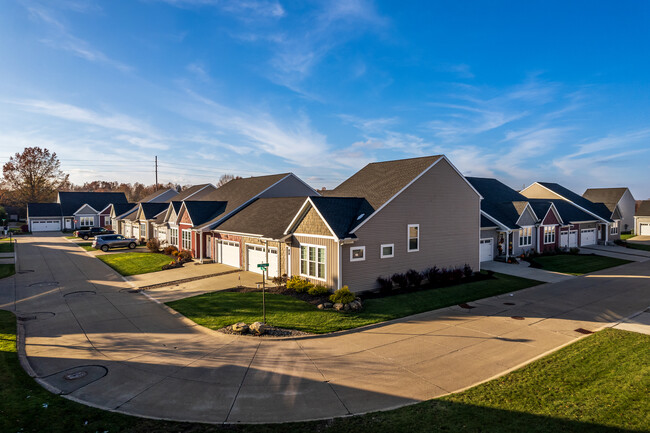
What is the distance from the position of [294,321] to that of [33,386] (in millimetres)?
8265

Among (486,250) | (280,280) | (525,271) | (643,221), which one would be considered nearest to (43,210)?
(280,280)

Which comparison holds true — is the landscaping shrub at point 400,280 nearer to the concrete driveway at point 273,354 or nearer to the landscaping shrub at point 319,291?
the concrete driveway at point 273,354

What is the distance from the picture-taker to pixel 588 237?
1619 inches

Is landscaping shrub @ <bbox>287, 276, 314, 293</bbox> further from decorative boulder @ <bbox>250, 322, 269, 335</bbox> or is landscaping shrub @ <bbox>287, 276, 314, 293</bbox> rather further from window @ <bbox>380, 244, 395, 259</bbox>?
decorative boulder @ <bbox>250, 322, 269, 335</bbox>

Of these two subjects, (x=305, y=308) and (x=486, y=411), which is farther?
(x=305, y=308)

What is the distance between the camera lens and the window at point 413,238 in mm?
20875

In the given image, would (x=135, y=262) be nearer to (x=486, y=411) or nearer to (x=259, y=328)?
(x=259, y=328)

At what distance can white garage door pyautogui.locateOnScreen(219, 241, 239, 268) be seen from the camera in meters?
26.4

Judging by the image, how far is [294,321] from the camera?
47.5ft

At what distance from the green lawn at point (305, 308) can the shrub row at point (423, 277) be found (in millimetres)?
955

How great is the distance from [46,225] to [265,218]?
58.5 metres

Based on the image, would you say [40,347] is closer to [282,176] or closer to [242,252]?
[242,252]

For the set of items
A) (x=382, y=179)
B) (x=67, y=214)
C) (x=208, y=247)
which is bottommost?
(x=208, y=247)

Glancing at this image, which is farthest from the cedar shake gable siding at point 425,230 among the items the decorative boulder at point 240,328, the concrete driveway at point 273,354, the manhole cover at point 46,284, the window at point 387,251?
the manhole cover at point 46,284
